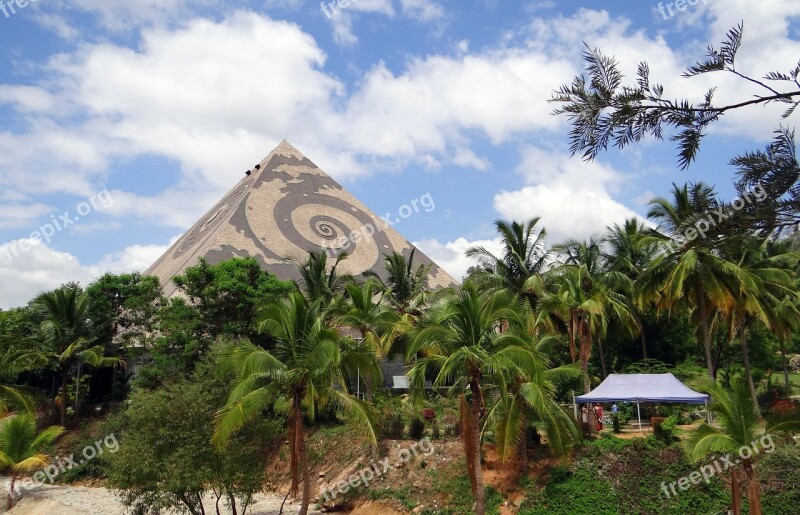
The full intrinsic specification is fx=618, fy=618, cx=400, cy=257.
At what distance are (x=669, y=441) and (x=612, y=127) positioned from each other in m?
15.5

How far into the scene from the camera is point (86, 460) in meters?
26.9

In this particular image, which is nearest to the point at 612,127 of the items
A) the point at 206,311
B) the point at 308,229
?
the point at 206,311

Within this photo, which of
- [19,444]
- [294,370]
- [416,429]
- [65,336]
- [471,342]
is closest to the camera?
[294,370]

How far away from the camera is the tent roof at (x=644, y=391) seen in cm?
1886

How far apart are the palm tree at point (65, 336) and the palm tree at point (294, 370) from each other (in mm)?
17492

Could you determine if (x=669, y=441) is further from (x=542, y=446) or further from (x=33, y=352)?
(x=33, y=352)

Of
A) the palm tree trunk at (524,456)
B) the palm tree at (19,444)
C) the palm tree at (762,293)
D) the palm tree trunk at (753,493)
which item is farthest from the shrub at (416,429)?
the palm tree at (19,444)

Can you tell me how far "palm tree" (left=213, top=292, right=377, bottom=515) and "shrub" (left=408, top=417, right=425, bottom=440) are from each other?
6720 mm

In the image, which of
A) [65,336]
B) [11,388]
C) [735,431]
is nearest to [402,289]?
[65,336]

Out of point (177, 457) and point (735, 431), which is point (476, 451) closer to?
point (735, 431)

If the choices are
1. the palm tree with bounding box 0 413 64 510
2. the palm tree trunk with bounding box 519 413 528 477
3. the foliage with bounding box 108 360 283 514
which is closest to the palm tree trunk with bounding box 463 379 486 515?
the palm tree trunk with bounding box 519 413 528 477

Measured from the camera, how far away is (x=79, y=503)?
22359 millimetres

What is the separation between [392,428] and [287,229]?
65.9 ft

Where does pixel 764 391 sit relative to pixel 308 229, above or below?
below
